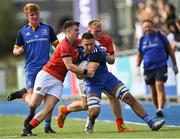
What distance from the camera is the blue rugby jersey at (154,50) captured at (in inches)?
809

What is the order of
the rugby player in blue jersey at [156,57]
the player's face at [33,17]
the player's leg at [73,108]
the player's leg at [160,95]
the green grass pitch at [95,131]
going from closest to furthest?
1. the green grass pitch at [95,131]
2. the player's face at [33,17]
3. the player's leg at [73,108]
4. the player's leg at [160,95]
5. the rugby player in blue jersey at [156,57]

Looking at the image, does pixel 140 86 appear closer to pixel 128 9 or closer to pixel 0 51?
pixel 128 9

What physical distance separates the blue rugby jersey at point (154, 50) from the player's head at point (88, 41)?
201 inches

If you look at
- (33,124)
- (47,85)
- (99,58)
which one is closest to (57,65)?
(47,85)

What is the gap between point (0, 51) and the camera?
7850cm

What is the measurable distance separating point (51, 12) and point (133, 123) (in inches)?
2818

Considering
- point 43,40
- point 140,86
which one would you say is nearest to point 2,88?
point 140,86

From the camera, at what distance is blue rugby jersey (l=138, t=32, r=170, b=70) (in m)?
20.5

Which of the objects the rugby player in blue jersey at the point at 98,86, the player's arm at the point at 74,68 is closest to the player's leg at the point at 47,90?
the player's arm at the point at 74,68

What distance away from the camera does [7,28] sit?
79.3m

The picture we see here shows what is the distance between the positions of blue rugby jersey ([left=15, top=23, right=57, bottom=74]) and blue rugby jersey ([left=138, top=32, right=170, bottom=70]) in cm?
447

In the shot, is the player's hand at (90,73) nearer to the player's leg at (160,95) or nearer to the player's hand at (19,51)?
the player's hand at (19,51)

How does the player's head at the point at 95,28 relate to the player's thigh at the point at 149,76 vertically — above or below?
above

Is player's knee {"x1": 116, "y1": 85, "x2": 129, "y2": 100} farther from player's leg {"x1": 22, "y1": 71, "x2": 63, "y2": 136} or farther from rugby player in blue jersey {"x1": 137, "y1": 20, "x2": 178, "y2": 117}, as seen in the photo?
rugby player in blue jersey {"x1": 137, "y1": 20, "x2": 178, "y2": 117}
